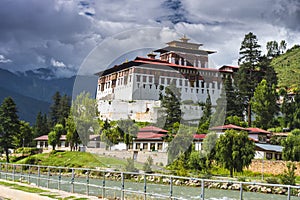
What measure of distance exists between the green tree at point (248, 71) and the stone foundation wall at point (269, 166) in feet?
68.6

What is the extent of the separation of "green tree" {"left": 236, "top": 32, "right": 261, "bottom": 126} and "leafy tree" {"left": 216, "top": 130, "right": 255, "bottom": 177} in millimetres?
22124

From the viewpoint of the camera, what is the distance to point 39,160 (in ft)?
177

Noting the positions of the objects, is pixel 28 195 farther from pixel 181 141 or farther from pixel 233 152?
pixel 233 152

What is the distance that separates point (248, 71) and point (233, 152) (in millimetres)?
27823

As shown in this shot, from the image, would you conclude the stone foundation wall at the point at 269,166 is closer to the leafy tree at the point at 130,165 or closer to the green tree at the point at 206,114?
the leafy tree at the point at 130,165

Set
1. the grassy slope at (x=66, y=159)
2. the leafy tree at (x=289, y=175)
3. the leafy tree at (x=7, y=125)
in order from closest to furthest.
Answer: the leafy tree at (x=289, y=175), the grassy slope at (x=66, y=159), the leafy tree at (x=7, y=125)

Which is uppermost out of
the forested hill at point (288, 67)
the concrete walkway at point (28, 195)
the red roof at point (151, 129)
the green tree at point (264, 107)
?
the forested hill at point (288, 67)

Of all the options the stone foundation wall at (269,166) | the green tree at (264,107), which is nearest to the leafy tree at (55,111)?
the green tree at (264,107)

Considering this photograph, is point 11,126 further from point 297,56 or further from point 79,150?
point 297,56

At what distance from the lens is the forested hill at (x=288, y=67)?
79.3m

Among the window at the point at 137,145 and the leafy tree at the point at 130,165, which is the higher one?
the window at the point at 137,145

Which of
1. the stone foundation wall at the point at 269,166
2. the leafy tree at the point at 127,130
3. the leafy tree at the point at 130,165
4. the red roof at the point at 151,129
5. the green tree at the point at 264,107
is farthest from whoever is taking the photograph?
the green tree at the point at 264,107

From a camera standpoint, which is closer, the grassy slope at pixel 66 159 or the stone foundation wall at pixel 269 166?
the stone foundation wall at pixel 269 166

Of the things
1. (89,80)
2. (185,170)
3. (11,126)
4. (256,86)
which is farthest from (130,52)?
(256,86)
